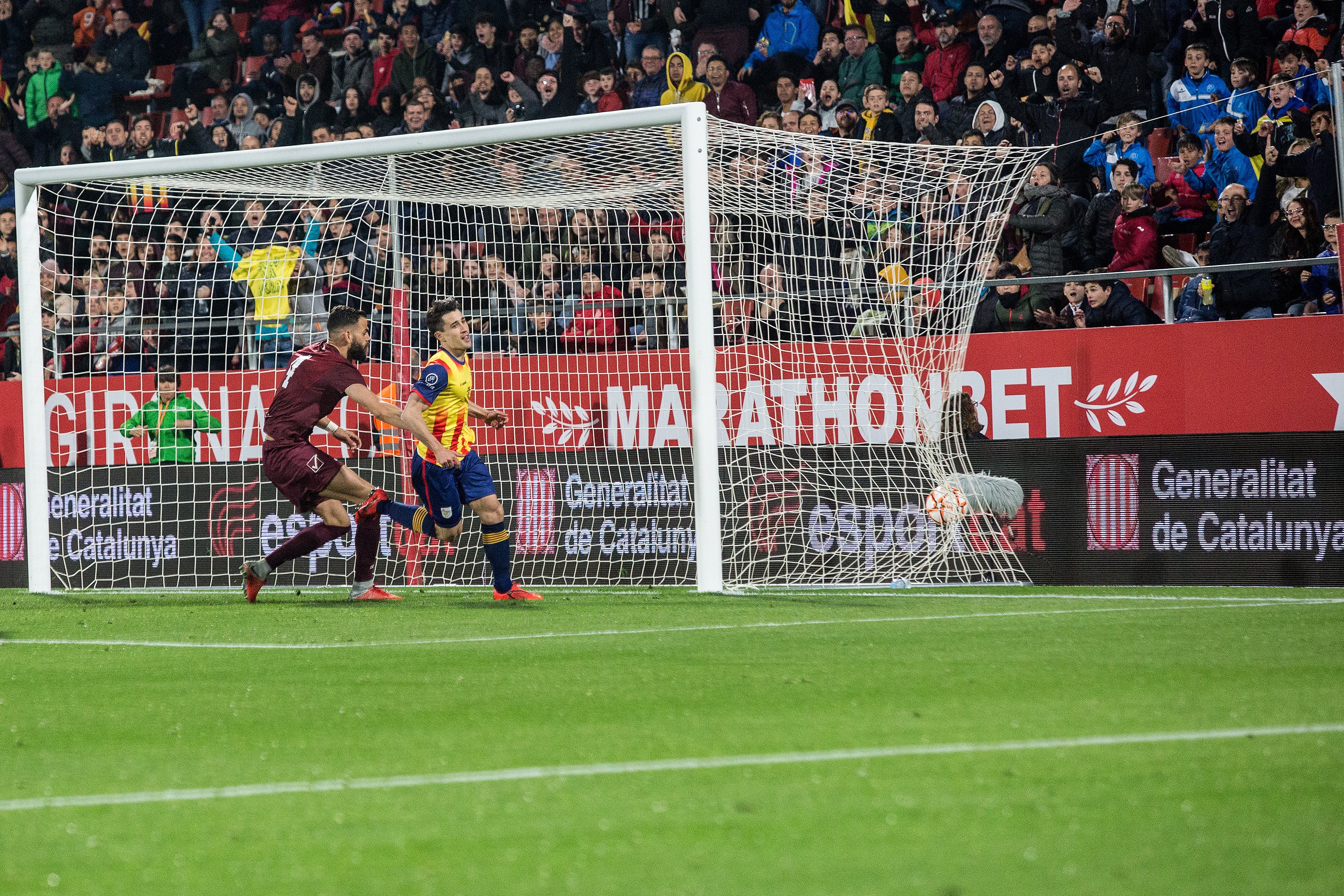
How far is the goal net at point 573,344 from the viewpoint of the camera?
11805 millimetres

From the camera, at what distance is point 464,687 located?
6262 millimetres

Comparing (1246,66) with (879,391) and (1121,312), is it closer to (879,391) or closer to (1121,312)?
(1121,312)

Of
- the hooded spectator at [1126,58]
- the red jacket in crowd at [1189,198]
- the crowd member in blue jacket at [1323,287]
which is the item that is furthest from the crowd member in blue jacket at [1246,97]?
the crowd member in blue jacket at [1323,287]

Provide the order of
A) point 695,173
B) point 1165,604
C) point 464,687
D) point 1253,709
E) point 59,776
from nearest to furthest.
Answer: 1. point 59,776
2. point 1253,709
3. point 464,687
4. point 1165,604
5. point 695,173

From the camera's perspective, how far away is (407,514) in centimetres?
1091

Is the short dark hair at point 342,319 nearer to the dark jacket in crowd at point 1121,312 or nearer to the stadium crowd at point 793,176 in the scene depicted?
the stadium crowd at point 793,176

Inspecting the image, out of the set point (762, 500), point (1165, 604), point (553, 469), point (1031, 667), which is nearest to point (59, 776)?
point (1031, 667)

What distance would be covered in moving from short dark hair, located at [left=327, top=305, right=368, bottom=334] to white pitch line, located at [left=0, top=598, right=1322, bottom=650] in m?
2.86

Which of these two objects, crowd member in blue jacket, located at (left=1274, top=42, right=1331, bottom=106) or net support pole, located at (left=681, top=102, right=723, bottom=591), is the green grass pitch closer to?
net support pole, located at (left=681, top=102, right=723, bottom=591)

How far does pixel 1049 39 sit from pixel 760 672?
10201mm

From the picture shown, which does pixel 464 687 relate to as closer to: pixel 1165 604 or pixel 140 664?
pixel 140 664

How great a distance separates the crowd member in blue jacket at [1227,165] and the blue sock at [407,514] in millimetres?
7127

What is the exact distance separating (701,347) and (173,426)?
19.1 feet

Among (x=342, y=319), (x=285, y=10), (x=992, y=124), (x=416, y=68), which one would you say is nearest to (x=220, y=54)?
(x=285, y=10)
